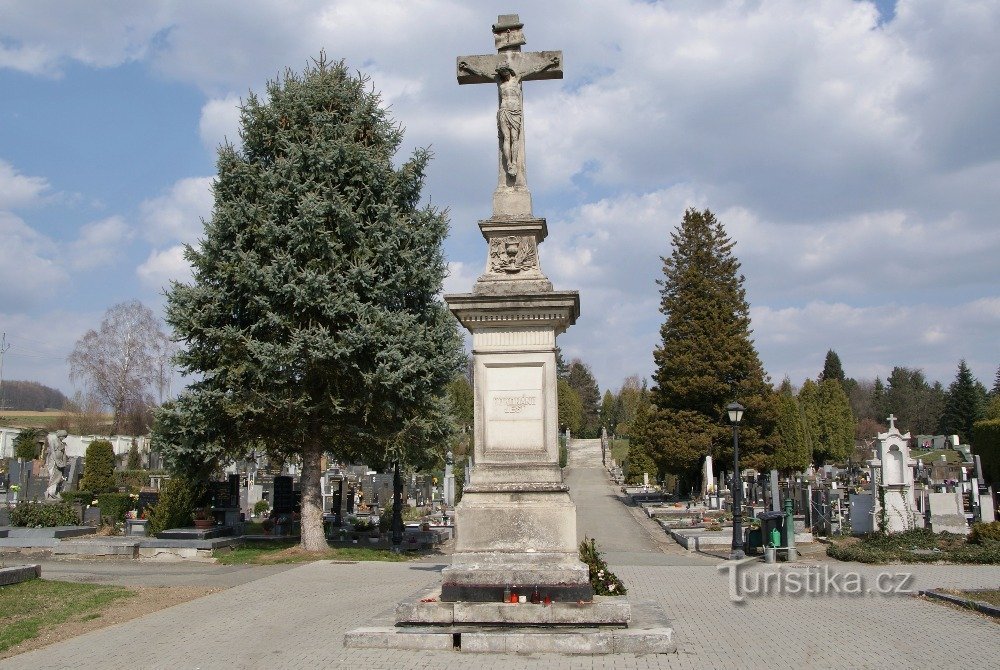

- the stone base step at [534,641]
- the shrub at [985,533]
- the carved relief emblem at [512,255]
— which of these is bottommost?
the shrub at [985,533]

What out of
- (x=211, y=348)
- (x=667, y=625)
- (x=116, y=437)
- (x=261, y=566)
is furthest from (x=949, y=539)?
(x=116, y=437)

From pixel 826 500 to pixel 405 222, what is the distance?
15027 mm

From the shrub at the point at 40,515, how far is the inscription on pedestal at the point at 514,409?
753 inches

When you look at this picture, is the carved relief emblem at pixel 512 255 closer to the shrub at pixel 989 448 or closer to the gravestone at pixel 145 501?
the gravestone at pixel 145 501

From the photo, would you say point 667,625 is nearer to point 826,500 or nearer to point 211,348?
point 211,348

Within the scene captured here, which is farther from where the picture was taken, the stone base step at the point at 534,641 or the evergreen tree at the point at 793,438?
the evergreen tree at the point at 793,438

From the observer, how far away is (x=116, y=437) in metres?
49.5

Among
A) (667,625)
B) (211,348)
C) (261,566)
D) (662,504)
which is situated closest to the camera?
(667,625)

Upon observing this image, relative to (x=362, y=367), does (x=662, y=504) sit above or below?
below

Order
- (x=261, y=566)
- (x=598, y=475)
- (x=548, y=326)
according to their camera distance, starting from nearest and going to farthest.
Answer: (x=548, y=326), (x=261, y=566), (x=598, y=475)

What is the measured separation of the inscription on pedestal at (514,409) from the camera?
915 centimetres

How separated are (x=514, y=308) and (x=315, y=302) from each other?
9.92m

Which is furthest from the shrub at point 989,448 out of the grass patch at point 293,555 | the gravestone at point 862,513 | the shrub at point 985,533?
the grass patch at point 293,555

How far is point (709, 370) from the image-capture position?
39062 millimetres
